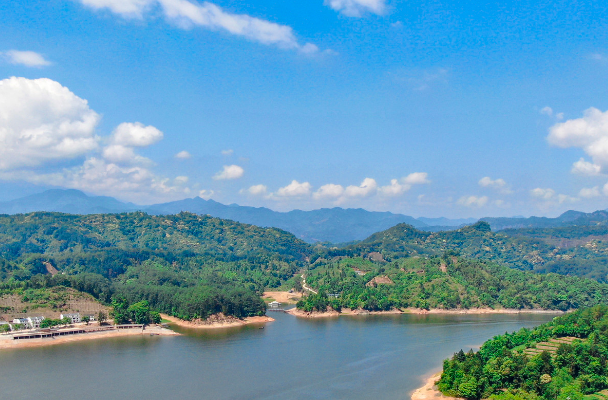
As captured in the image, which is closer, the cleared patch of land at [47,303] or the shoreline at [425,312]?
the cleared patch of land at [47,303]

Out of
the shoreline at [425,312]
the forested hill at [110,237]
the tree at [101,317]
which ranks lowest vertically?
the shoreline at [425,312]

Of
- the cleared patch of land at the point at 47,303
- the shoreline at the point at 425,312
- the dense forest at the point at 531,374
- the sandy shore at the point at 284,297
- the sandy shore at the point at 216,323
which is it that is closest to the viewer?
the dense forest at the point at 531,374

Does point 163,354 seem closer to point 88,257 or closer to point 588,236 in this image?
point 88,257

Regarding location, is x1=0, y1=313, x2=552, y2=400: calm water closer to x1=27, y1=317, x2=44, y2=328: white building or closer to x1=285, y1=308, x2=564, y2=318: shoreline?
x1=27, y1=317, x2=44, y2=328: white building

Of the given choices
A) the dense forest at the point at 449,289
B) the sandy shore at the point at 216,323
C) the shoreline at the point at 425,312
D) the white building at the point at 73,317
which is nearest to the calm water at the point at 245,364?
the sandy shore at the point at 216,323

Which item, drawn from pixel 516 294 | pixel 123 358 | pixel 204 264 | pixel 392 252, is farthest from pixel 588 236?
pixel 123 358

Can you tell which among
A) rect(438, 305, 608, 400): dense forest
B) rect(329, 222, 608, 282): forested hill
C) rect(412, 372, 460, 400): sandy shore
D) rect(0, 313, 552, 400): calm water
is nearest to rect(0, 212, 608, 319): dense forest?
rect(329, 222, 608, 282): forested hill

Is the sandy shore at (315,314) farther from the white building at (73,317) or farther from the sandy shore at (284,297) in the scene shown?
the white building at (73,317)

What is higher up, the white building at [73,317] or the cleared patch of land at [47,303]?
the cleared patch of land at [47,303]
